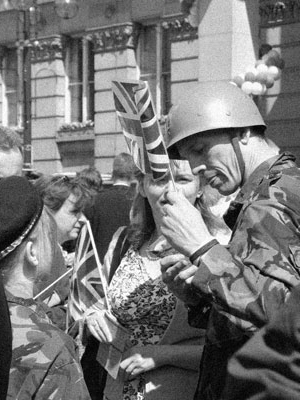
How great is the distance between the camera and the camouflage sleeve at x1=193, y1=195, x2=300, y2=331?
2.53m

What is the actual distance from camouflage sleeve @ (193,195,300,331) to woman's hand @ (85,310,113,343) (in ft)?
3.92

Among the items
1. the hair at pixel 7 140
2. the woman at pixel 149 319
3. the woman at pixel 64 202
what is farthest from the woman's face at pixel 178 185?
the woman at pixel 64 202

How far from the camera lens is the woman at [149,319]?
3625 mm

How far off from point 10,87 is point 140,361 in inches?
859

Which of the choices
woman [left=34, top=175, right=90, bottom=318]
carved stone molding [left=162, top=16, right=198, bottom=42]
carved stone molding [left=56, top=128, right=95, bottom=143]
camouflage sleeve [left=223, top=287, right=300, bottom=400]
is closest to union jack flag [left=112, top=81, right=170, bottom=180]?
camouflage sleeve [left=223, top=287, right=300, bottom=400]

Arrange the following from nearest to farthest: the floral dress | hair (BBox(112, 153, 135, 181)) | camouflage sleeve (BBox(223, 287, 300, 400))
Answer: camouflage sleeve (BBox(223, 287, 300, 400))
the floral dress
hair (BBox(112, 153, 135, 181))

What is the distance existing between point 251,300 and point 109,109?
1895cm

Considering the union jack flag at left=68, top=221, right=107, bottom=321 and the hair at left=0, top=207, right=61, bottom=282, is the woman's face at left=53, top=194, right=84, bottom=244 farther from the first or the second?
the hair at left=0, top=207, right=61, bottom=282

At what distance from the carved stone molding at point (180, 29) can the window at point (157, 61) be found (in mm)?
682

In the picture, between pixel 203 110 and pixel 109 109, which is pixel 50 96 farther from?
pixel 203 110

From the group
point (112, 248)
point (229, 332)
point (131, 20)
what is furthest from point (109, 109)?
point (229, 332)

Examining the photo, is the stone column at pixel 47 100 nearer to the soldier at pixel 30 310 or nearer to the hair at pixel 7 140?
the hair at pixel 7 140

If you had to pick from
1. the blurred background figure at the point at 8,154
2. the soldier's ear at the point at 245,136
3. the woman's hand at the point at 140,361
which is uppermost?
the soldier's ear at the point at 245,136

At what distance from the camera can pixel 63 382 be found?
2.42m
